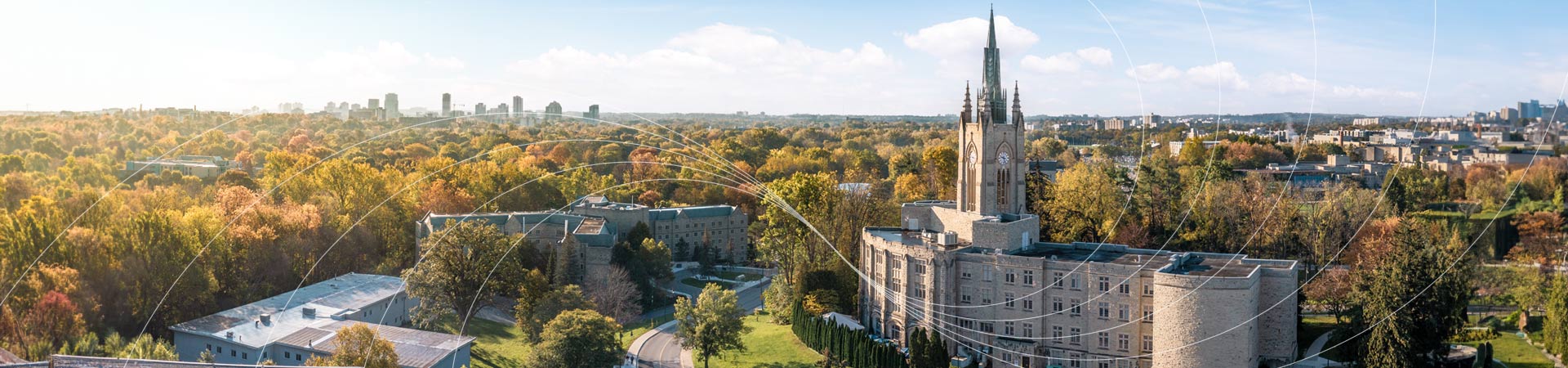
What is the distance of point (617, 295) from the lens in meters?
49.1

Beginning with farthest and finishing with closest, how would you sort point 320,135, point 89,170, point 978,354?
1. point 320,135
2. point 89,170
3. point 978,354

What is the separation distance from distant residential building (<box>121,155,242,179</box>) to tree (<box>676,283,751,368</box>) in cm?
3741

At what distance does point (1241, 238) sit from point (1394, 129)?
94.5ft

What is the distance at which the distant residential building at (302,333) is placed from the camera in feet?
125

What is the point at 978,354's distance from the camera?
136 ft

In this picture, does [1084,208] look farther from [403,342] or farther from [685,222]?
[403,342]

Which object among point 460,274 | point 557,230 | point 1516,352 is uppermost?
point 557,230

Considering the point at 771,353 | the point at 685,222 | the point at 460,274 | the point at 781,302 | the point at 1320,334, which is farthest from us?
the point at 685,222

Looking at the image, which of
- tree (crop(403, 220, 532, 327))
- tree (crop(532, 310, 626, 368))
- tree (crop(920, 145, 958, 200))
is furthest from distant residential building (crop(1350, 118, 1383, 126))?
tree (crop(403, 220, 532, 327))

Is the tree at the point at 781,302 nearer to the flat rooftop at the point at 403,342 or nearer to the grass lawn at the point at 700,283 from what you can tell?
the grass lawn at the point at 700,283

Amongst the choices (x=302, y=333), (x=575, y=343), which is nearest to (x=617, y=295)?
(x=575, y=343)

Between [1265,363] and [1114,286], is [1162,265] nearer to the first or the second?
[1114,286]

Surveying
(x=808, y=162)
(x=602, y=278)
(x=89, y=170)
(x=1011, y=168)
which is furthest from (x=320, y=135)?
(x=1011, y=168)

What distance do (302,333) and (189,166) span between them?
120ft
